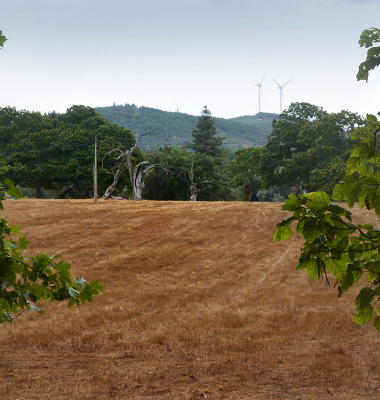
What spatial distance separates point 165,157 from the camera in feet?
168

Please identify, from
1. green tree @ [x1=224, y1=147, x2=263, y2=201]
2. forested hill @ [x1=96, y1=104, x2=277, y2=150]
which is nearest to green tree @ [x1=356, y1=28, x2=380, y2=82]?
green tree @ [x1=224, y1=147, x2=263, y2=201]

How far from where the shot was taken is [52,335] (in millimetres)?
9516

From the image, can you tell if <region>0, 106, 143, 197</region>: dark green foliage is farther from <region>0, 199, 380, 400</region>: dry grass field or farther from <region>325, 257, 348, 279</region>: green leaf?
<region>325, 257, 348, 279</region>: green leaf

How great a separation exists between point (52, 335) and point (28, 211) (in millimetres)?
19623

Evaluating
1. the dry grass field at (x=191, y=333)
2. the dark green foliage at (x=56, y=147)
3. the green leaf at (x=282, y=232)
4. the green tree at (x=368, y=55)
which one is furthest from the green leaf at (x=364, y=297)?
the dark green foliage at (x=56, y=147)

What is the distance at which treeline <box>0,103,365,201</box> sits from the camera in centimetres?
3938

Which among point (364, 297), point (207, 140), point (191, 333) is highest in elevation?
point (207, 140)

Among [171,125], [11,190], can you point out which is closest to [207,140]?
[11,190]

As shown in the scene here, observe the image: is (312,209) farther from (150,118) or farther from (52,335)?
(150,118)

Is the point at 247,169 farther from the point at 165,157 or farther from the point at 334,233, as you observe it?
the point at 334,233

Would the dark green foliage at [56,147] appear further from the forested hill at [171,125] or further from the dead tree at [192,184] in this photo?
the forested hill at [171,125]

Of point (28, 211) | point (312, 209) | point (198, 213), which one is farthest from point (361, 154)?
point (28, 211)

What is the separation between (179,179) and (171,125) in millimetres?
127373

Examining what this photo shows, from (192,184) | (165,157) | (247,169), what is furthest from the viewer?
(165,157)
